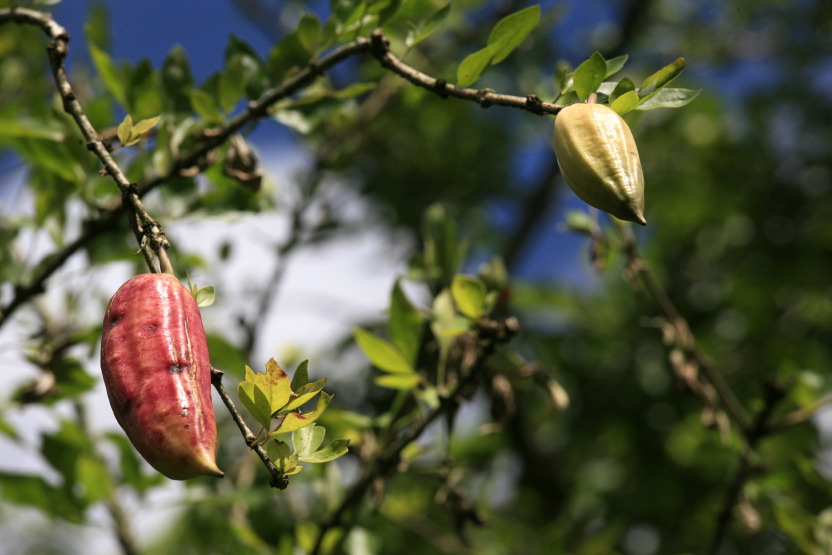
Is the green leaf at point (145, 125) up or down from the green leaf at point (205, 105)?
up

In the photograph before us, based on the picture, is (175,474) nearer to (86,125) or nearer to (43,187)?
(86,125)

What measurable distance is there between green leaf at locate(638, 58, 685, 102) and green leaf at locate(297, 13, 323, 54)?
17.6 inches

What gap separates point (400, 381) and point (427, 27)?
1.44 feet

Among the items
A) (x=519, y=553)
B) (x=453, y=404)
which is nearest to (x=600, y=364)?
(x=519, y=553)

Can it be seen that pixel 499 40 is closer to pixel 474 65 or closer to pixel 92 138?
pixel 474 65

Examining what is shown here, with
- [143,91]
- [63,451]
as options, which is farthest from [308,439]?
[63,451]

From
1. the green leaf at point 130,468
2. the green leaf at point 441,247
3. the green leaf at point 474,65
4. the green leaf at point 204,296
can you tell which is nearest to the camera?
the green leaf at point 204,296

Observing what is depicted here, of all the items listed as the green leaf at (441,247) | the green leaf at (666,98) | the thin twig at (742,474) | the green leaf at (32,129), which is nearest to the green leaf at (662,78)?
the green leaf at (666,98)

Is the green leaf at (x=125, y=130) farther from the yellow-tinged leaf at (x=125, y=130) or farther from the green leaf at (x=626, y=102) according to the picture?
the green leaf at (x=626, y=102)

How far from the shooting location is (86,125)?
0.72 m

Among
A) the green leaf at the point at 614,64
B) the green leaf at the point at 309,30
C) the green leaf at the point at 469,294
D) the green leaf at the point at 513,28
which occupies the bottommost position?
the green leaf at the point at 469,294

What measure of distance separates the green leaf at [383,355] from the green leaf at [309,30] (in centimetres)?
37

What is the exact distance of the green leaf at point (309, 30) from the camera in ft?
3.26

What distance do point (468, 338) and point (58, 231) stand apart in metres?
0.67
